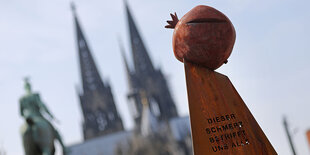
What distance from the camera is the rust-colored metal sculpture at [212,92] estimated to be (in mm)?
3469

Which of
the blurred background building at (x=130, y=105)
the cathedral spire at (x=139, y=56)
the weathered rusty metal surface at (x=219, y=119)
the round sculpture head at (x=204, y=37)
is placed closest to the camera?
the weathered rusty metal surface at (x=219, y=119)

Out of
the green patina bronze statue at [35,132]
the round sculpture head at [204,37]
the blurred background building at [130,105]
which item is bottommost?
the blurred background building at [130,105]

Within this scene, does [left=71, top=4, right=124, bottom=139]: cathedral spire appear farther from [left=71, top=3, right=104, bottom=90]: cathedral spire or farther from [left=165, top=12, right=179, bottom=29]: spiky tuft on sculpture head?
[left=165, top=12, right=179, bottom=29]: spiky tuft on sculpture head

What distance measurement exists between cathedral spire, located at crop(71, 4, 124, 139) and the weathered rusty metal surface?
150 ft

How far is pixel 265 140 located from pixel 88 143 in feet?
149

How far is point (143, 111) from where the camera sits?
47.5 metres

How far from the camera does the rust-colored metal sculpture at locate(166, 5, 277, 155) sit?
347cm

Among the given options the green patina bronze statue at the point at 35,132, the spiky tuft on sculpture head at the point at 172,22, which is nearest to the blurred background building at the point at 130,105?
the green patina bronze statue at the point at 35,132

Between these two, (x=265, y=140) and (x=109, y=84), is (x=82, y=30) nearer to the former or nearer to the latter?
(x=109, y=84)

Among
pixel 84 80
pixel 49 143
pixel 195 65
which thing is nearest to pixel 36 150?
pixel 49 143

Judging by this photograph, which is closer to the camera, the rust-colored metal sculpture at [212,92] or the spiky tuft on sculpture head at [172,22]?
the rust-colored metal sculpture at [212,92]

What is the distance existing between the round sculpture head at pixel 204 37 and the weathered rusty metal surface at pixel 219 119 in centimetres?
9

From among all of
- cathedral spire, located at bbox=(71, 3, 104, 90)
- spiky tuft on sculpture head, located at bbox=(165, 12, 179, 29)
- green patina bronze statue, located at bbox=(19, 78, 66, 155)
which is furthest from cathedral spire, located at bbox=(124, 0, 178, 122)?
spiky tuft on sculpture head, located at bbox=(165, 12, 179, 29)

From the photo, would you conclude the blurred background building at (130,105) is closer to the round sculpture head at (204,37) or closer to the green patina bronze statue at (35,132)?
the green patina bronze statue at (35,132)
